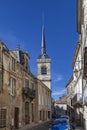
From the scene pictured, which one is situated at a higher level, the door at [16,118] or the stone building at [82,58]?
the stone building at [82,58]

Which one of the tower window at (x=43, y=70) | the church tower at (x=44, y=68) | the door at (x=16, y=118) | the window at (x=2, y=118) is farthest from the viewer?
the tower window at (x=43, y=70)

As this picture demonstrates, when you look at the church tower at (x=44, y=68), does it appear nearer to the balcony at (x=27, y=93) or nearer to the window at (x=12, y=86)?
the balcony at (x=27, y=93)

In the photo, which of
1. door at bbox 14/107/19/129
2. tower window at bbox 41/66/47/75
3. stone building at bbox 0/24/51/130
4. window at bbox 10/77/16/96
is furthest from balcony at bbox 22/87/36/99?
tower window at bbox 41/66/47/75

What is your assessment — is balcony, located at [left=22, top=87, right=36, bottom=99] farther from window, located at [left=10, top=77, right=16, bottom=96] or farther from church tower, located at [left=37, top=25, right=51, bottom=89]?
church tower, located at [left=37, top=25, right=51, bottom=89]

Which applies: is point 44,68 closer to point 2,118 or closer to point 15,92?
point 15,92

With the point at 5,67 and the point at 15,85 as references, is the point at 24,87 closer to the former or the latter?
the point at 15,85

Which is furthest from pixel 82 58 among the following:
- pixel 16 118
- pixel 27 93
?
pixel 27 93

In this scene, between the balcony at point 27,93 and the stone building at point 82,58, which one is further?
the balcony at point 27,93

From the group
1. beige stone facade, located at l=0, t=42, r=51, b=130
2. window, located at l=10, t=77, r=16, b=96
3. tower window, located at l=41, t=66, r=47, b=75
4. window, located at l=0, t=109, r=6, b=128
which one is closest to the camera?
window, located at l=0, t=109, r=6, b=128

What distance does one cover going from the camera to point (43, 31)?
79562mm

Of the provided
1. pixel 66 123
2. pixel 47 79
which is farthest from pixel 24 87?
pixel 47 79

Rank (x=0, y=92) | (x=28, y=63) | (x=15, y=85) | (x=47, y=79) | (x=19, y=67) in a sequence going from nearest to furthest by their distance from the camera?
1. (x=0, y=92)
2. (x=15, y=85)
3. (x=19, y=67)
4. (x=28, y=63)
5. (x=47, y=79)

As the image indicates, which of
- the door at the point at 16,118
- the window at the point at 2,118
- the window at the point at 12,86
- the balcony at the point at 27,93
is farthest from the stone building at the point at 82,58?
the window at the point at 2,118

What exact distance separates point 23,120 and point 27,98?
351 cm
